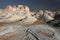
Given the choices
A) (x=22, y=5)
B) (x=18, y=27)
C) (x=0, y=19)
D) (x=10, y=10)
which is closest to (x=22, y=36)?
(x=18, y=27)

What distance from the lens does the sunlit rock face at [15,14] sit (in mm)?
7720

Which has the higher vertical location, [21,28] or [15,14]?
[15,14]

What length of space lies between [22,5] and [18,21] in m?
1.93

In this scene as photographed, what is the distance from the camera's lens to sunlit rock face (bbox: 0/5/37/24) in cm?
772

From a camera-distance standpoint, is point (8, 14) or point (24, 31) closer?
point (24, 31)

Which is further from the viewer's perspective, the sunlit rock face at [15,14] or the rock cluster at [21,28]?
the sunlit rock face at [15,14]

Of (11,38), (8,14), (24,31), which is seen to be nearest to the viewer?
(11,38)

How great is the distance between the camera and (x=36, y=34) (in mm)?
6168

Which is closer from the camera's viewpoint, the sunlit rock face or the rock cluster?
the rock cluster

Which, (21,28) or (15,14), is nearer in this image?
(21,28)

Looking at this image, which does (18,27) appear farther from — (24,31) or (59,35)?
(59,35)

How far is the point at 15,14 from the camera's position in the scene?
8.34 m

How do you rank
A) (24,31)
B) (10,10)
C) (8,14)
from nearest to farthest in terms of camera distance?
(24,31) → (8,14) → (10,10)

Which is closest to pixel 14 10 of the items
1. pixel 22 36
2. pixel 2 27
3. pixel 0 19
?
pixel 0 19
